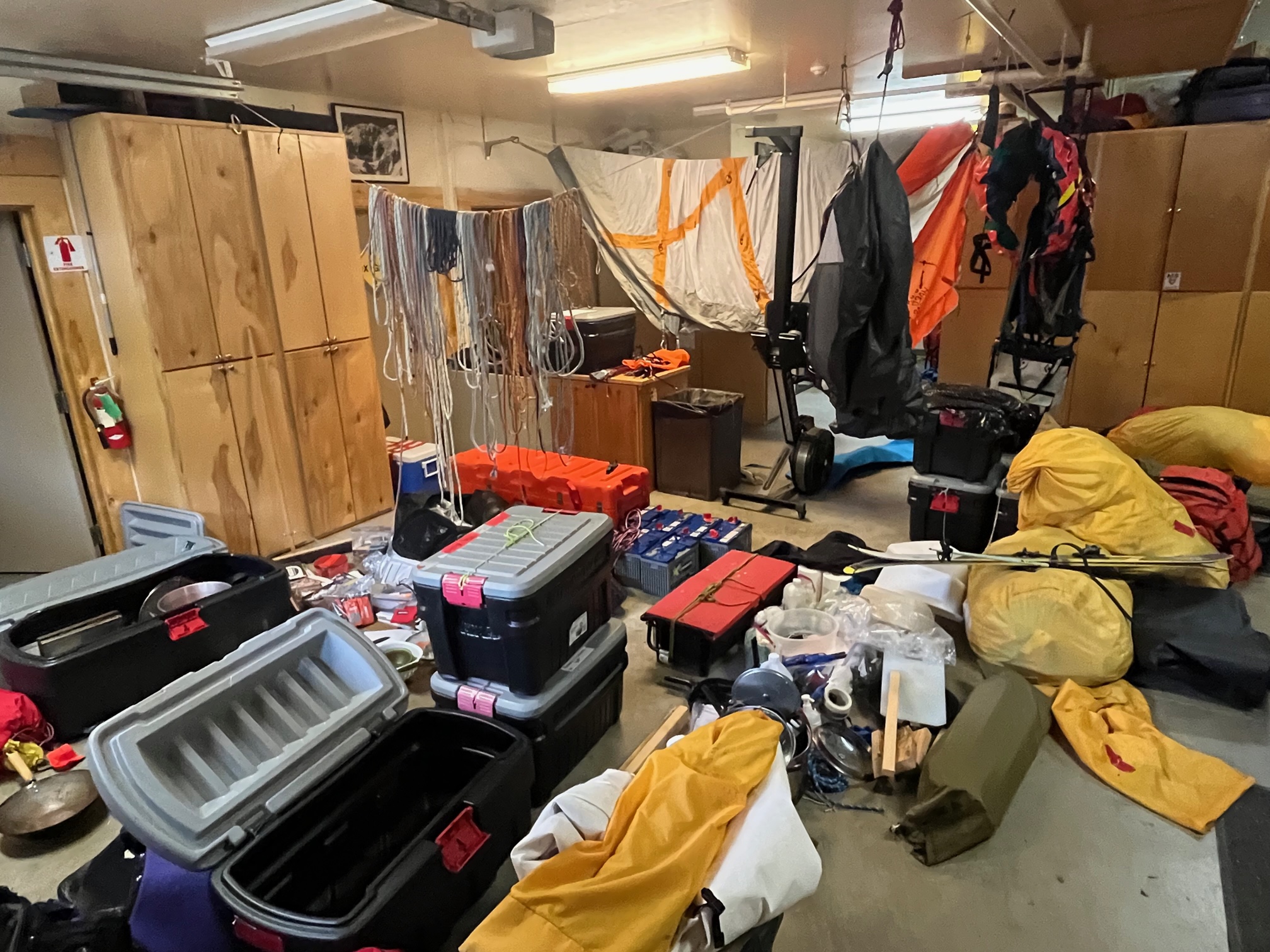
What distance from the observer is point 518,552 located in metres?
2.34

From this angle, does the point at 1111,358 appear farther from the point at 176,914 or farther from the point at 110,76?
the point at 110,76

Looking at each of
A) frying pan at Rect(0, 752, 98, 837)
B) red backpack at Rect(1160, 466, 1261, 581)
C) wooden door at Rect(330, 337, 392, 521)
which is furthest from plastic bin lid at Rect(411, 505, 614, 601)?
red backpack at Rect(1160, 466, 1261, 581)

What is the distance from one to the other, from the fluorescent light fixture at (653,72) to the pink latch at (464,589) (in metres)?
2.80

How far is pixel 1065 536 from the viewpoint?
2.93 meters

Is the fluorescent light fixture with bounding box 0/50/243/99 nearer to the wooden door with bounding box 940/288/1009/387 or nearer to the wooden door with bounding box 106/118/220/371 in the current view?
the wooden door with bounding box 106/118/220/371

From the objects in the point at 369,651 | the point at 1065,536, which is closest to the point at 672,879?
the point at 369,651

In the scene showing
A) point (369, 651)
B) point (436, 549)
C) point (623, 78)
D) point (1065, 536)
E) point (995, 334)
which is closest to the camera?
point (369, 651)

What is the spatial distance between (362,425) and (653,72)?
248 centimetres

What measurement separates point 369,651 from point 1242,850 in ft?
8.18

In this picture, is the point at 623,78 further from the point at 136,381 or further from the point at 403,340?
the point at 136,381

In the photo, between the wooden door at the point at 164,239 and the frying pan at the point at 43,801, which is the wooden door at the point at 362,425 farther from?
the frying pan at the point at 43,801

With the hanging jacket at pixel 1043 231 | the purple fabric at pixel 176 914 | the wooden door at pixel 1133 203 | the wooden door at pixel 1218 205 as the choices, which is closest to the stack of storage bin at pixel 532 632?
the purple fabric at pixel 176 914

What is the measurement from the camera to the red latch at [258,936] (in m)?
1.49

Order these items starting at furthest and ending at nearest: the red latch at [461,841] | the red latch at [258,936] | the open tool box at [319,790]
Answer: the red latch at [461,841] → the open tool box at [319,790] → the red latch at [258,936]
